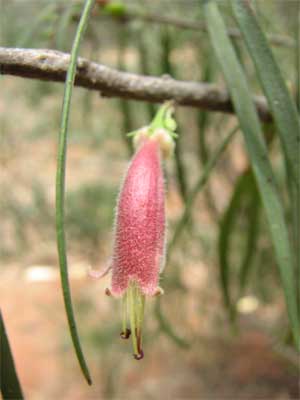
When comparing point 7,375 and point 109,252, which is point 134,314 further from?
point 109,252

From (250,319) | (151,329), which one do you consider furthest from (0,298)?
(250,319)

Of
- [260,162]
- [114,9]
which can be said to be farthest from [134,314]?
[114,9]

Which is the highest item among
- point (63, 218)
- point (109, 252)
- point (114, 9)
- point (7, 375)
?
point (114, 9)

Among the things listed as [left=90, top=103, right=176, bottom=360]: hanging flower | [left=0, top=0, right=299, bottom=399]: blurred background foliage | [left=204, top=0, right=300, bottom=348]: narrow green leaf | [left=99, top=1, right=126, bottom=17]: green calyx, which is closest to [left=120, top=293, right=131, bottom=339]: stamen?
[left=90, top=103, right=176, bottom=360]: hanging flower

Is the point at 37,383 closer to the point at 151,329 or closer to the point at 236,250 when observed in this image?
the point at 151,329

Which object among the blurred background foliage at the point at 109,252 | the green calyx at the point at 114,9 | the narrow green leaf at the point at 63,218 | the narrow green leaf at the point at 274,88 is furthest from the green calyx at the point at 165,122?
the blurred background foliage at the point at 109,252

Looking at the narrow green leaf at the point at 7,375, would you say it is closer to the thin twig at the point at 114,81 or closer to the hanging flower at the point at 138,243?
the hanging flower at the point at 138,243
